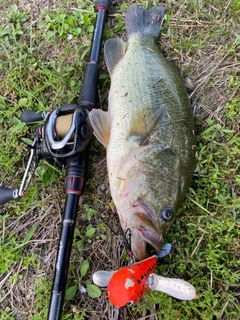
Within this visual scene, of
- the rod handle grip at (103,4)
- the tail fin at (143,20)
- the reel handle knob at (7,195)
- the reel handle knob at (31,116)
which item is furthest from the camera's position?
the rod handle grip at (103,4)

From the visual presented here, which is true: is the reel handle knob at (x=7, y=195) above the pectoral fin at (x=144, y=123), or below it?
below

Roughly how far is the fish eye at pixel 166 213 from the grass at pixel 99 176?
51 cm

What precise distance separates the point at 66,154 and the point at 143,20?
1.59 metres

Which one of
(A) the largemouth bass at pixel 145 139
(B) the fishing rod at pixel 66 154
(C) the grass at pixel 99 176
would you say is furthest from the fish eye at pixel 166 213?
(B) the fishing rod at pixel 66 154

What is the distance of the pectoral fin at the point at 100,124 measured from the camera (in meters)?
2.85

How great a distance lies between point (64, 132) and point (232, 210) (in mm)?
1574

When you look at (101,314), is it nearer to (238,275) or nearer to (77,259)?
(77,259)

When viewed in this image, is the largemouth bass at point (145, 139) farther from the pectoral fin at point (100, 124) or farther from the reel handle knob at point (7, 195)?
the reel handle knob at point (7, 195)

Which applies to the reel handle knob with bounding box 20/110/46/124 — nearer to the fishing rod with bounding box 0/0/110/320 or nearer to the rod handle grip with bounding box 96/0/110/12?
the fishing rod with bounding box 0/0/110/320

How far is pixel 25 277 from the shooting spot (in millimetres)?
3162

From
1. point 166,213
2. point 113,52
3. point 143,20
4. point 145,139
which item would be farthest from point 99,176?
point 143,20

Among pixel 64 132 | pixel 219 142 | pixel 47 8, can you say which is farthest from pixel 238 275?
pixel 47 8

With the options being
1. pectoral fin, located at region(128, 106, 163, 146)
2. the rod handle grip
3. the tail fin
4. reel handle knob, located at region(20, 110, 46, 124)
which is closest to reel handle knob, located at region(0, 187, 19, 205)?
reel handle knob, located at region(20, 110, 46, 124)

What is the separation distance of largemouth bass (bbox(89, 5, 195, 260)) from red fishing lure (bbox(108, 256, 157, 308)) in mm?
100
